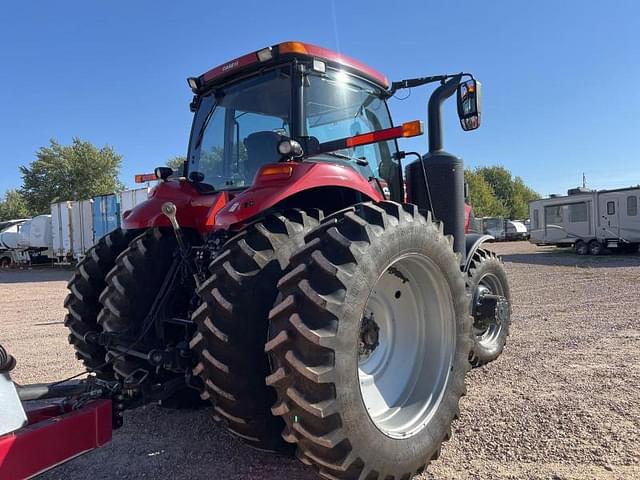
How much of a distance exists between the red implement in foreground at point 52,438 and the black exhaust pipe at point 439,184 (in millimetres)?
3139

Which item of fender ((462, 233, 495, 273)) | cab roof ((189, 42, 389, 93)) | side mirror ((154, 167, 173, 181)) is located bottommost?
fender ((462, 233, 495, 273))

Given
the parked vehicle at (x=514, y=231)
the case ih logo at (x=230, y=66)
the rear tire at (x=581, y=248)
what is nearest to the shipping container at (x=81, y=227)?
the case ih logo at (x=230, y=66)

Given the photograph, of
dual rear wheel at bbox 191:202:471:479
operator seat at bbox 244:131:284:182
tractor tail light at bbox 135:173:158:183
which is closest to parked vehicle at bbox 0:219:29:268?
tractor tail light at bbox 135:173:158:183

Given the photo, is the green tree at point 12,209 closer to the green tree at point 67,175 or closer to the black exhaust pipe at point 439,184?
the green tree at point 67,175

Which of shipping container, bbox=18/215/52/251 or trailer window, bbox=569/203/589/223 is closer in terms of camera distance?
trailer window, bbox=569/203/589/223

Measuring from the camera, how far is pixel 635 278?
42.6 ft

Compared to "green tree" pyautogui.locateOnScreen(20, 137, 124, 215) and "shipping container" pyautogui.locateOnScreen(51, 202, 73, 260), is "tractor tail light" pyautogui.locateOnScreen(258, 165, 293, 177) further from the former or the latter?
"green tree" pyautogui.locateOnScreen(20, 137, 124, 215)

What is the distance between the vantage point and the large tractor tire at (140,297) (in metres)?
3.29

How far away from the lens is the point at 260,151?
3662 mm

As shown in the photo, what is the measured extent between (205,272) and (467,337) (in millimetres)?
1798

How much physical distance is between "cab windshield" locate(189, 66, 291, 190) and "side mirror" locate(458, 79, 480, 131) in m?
1.44

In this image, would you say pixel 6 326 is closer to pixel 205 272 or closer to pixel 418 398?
pixel 205 272

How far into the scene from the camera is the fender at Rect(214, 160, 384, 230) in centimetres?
275

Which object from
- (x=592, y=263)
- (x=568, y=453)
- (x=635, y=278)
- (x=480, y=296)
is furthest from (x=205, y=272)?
(x=592, y=263)
